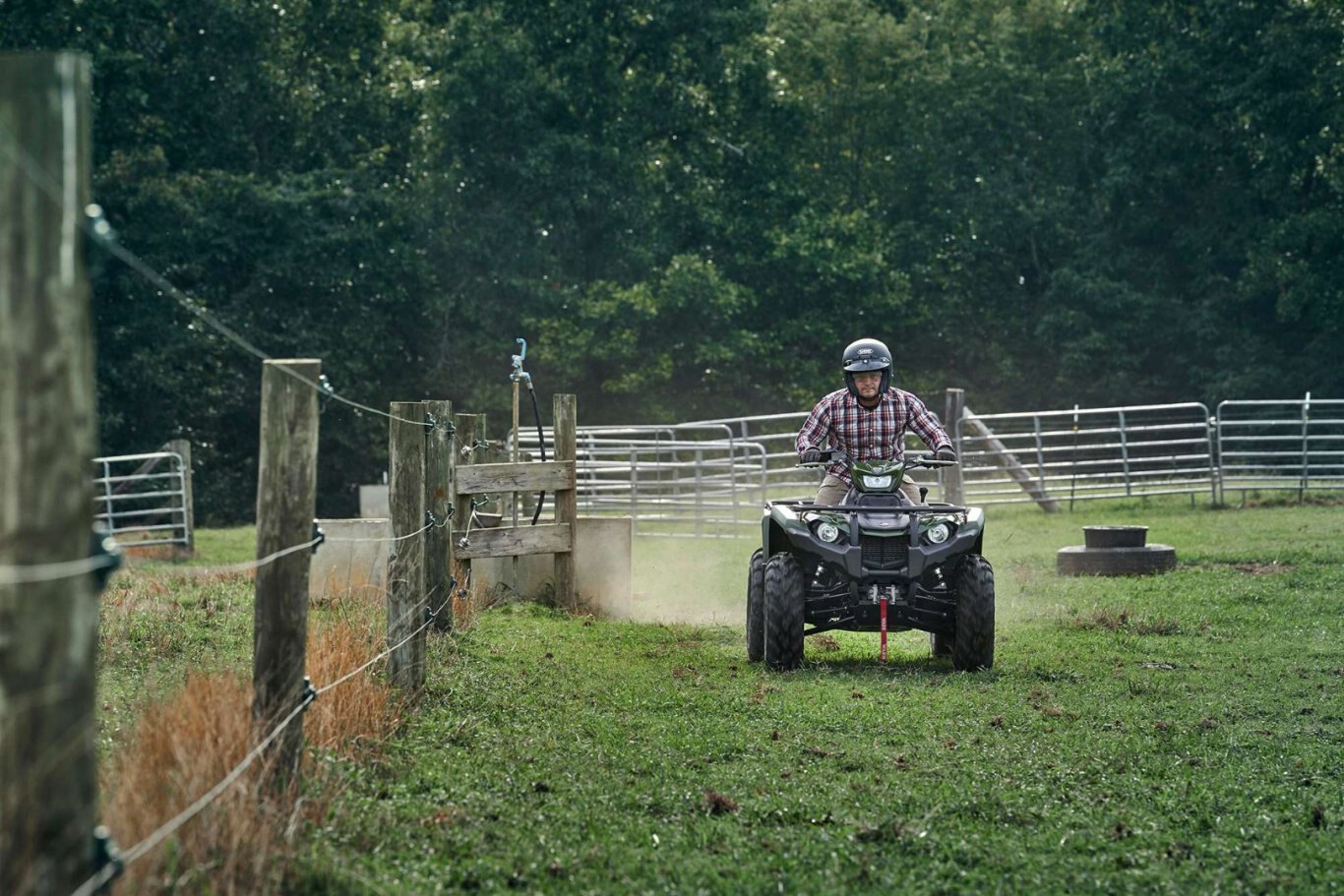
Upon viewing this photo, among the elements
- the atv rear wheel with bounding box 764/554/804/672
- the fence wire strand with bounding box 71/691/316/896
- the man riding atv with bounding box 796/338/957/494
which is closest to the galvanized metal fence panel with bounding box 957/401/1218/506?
the man riding atv with bounding box 796/338/957/494

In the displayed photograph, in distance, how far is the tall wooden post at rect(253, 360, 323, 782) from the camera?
215 inches

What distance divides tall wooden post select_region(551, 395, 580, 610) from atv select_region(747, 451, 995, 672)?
284 centimetres

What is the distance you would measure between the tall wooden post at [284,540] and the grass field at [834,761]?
37 centimetres

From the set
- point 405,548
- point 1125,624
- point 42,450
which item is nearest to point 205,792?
point 42,450

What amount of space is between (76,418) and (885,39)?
133 ft

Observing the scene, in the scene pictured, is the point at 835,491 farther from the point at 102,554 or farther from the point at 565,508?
the point at 102,554

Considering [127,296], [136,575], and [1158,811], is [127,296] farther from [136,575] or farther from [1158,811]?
[1158,811]

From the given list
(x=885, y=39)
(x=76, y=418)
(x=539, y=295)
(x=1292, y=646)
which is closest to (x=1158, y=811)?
(x=76, y=418)

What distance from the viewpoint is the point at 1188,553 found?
17.4m

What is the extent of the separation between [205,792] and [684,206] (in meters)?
36.4

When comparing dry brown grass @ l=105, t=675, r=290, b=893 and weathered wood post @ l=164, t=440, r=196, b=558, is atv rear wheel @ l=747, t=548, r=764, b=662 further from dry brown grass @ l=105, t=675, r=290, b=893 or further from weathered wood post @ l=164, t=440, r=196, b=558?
weathered wood post @ l=164, t=440, r=196, b=558

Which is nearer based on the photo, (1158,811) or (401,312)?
(1158,811)

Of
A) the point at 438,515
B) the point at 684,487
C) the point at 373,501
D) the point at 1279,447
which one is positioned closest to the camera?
the point at 438,515

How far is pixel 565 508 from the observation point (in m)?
13.1
